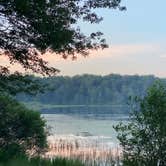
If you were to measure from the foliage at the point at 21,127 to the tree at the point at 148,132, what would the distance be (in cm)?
1064

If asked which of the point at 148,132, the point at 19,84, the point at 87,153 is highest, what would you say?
the point at 19,84

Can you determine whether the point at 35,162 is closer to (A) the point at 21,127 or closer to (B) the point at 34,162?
(B) the point at 34,162

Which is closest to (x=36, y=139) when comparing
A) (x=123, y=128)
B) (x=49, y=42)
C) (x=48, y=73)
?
(x=123, y=128)

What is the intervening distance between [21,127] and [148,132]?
539 inches

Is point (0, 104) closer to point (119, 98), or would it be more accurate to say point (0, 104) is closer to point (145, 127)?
point (145, 127)

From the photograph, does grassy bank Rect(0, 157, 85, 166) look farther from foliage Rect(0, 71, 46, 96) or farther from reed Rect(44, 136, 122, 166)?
reed Rect(44, 136, 122, 166)

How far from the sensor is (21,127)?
1149 inches

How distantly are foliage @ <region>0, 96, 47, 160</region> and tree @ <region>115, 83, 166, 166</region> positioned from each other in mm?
10636

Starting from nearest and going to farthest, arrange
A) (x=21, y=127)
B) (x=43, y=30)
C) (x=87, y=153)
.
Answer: (x=43, y=30) → (x=21, y=127) → (x=87, y=153)

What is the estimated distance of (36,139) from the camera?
29.8 metres

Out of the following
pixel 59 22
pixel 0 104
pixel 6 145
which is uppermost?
pixel 59 22

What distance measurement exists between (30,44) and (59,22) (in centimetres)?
130

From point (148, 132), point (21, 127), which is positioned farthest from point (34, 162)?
point (21, 127)

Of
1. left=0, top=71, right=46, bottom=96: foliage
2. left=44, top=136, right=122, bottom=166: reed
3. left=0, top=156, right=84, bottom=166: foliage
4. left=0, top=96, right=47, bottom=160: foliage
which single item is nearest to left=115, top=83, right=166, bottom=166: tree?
left=0, top=156, right=84, bottom=166: foliage
